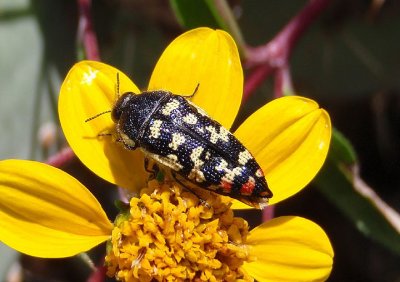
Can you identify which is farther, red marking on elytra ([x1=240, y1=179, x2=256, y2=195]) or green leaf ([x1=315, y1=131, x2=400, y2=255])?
green leaf ([x1=315, y1=131, x2=400, y2=255])

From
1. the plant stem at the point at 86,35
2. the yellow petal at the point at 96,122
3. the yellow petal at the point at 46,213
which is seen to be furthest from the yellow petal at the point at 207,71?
the plant stem at the point at 86,35

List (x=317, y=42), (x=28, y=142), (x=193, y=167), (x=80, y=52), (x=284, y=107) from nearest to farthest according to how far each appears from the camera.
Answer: (x=193, y=167)
(x=284, y=107)
(x=80, y=52)
(x=28, y=142)
(x=317, y=42)

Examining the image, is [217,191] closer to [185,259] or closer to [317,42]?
[185,259]

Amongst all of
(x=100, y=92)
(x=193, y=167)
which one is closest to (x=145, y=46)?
(x=100, y=92)

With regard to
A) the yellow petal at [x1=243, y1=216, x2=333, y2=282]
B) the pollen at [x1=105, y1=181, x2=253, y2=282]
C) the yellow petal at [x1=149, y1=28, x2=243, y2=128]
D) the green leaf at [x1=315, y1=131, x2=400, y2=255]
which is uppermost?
the yellow petal at [x1=149, y1=28, x2=243, y2=128]

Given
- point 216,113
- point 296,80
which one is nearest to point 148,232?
point 216,113

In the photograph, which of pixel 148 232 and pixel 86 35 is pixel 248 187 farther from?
pixel 86 35

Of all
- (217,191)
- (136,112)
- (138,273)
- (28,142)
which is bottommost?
(28,142)

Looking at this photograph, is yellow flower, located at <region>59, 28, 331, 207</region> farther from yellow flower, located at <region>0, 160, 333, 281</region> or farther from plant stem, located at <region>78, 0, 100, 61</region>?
plant stem, located at <region>78, 0, 100, 61</region>

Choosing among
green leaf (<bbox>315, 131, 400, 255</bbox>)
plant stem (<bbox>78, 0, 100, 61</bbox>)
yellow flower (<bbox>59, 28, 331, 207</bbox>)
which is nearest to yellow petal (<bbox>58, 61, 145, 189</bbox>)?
yellow flower (<bbox>59, 28, 331, 207</bbox>)
